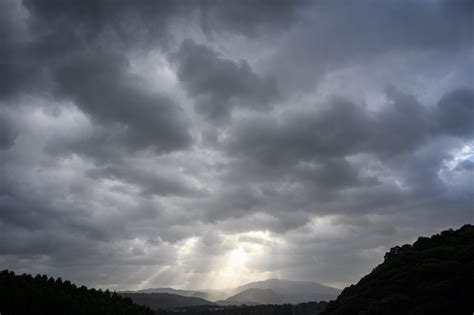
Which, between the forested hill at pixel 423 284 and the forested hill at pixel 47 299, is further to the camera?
the forested hill at pixel 423 284

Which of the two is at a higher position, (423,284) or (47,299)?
(423,284)

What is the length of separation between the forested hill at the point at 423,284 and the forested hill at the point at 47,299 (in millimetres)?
29974

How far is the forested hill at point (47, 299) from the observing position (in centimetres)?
2950

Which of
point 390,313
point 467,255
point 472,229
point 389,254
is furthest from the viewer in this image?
point 389,254

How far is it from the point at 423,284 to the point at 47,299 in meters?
41.1

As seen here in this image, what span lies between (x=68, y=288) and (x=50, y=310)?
431 centimetres

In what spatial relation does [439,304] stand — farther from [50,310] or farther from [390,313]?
[50,310]

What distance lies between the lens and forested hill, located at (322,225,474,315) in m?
44.8

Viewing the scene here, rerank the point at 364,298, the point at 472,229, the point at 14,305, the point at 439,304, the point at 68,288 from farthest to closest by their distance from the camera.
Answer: the point at 472,229 < the point at 364,298 < the point at 439,304 < the point at 68,288 < the point at 14,305

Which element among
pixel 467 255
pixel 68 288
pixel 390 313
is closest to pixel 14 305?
pixel 68 288

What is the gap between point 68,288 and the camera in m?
34.7

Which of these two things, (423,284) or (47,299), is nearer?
(47,299)

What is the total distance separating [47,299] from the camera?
3066cm

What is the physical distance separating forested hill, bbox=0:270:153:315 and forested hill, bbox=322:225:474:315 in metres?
30.0
